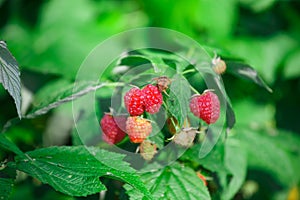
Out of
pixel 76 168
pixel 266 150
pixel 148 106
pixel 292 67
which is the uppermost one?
pixel 148 106

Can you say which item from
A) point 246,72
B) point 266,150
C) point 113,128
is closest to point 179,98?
point 113,128

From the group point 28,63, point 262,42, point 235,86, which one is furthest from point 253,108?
point 28,63

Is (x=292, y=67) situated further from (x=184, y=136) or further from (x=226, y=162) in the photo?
(x=184, y=136)

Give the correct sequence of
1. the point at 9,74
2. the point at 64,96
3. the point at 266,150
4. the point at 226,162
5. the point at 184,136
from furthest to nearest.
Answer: the point at 266,150 → the point at 226,162 → the point at 64,96 → the point at 184,136 → the point at 9,74

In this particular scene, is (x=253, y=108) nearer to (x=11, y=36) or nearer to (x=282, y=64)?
(x=282, y=64)

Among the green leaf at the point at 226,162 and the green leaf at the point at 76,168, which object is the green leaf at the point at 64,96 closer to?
the green leaf at the point at 76,168

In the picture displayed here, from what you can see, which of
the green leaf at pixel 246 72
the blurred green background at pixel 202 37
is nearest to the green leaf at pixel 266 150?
the blurred green background at pixel 202 37

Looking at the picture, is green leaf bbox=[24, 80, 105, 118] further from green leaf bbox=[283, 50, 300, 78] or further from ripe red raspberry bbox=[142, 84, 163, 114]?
green leaf bbox=[283, 50, 300, 78]
